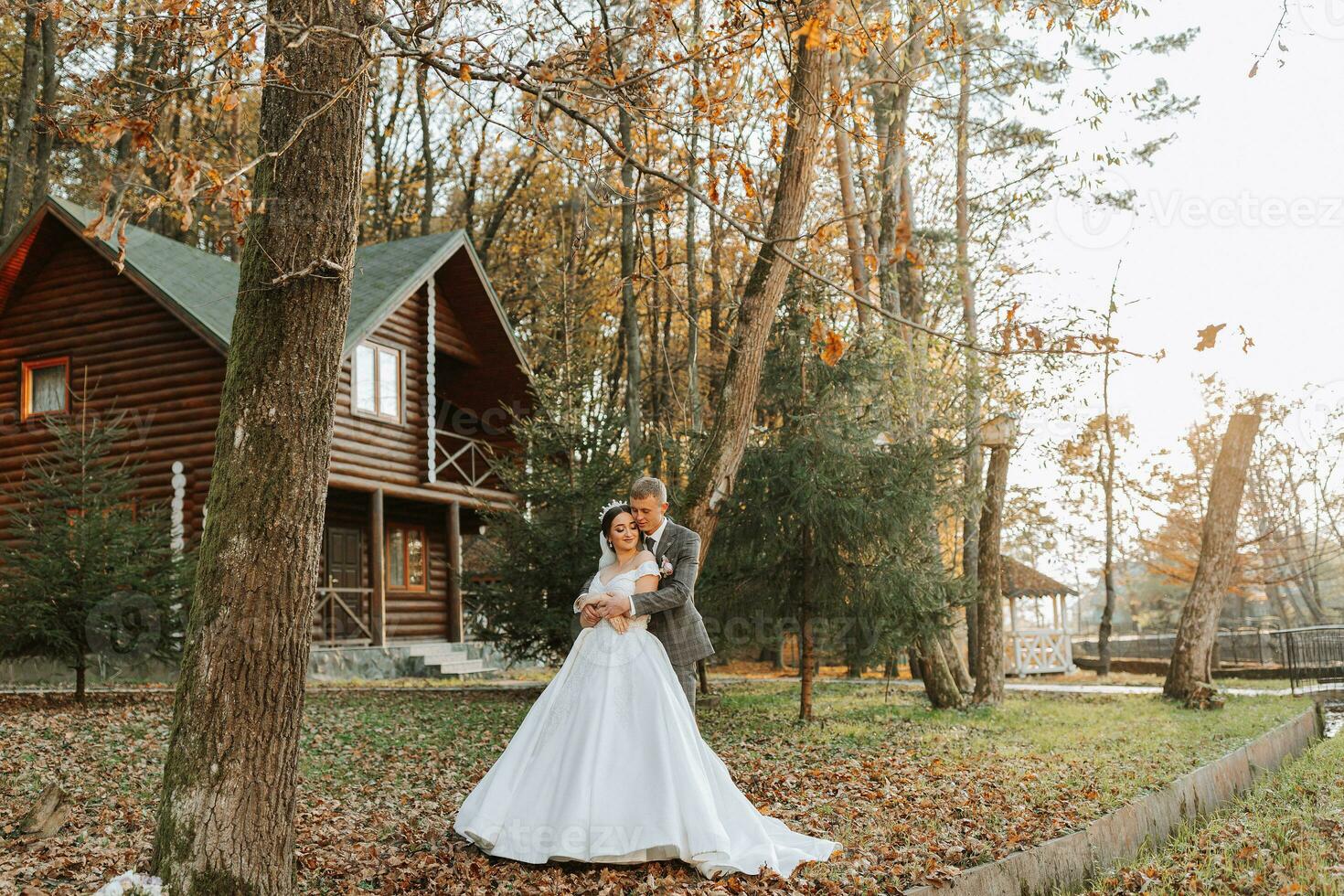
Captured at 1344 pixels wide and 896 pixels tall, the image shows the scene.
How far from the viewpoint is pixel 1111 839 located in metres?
6.19

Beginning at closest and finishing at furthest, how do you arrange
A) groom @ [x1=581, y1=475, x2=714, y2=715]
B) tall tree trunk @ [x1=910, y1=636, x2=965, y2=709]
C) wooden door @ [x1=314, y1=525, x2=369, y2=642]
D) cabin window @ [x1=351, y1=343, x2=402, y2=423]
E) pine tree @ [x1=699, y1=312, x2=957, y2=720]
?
groom @ [x1=581, y1=475, x2=714, y2=715] → pine tree @ [x1=699, y1=312, x2=957, y2=720] → tall tree trunk @ [x1=910, y1=636, x2=965, y2=709] → cabin window @ [x1=351, y1=343, x2=402, y2=423] → wooden door @ [x1=314, y1=525, x2=369, y2=642]

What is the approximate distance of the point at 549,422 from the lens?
14867 millimetres

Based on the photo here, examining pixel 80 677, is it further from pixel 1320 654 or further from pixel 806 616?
pixel 1320 654

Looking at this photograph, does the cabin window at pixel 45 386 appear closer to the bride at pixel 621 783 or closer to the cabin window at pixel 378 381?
the cabin window at pixel 378 381

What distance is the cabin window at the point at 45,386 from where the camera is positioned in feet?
63.7

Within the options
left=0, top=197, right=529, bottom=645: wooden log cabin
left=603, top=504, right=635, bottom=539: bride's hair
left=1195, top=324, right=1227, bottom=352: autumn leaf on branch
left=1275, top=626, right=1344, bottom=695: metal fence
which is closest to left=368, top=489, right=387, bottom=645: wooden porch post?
left=0, top=197, right=529, bottom=645: wooden log cabin

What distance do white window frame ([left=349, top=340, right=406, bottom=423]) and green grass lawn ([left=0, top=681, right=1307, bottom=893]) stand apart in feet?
22.3

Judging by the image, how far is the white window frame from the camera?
19.8 meters

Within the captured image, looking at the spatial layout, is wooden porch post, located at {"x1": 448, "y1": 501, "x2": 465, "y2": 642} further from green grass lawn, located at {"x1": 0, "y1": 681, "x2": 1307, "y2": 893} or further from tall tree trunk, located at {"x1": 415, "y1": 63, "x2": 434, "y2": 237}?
tall tree trunk, located at {"x1": 415, "y1": 63, "x2": 434, "y2": 237}

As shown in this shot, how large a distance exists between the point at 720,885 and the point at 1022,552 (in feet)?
101

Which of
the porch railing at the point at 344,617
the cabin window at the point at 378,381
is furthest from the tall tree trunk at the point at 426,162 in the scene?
the porch railing at the point at 344,617

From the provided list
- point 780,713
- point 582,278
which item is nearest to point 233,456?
point 780,713

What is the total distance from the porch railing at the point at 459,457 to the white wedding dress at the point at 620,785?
16.6 metres

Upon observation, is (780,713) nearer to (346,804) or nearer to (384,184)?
(346,804)
